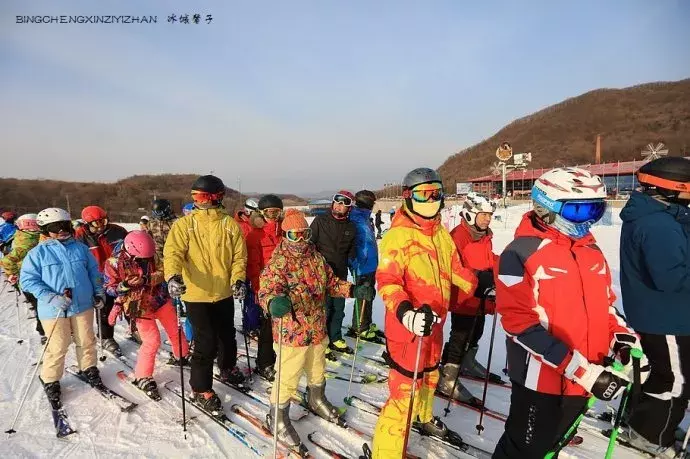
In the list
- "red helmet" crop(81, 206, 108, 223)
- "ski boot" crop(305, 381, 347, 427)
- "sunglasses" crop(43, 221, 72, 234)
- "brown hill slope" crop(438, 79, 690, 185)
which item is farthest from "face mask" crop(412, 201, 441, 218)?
"brown hill slope" crop(438, 79, 690, 185)

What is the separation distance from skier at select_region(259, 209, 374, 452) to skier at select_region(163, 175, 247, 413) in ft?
2.03

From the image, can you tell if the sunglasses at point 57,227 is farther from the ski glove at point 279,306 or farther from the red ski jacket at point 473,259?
the red ski jacket at point 473,259

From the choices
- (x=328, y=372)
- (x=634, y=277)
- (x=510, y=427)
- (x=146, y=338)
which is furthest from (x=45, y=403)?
(x=634, y=277)

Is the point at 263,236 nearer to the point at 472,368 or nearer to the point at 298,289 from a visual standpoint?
the point at 298,289

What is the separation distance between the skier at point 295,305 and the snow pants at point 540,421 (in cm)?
150

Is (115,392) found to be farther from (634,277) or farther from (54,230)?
(634,277)

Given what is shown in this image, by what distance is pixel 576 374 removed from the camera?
179 cm

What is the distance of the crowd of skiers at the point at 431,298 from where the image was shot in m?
1.94

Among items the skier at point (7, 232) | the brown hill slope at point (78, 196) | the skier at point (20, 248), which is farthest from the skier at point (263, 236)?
the brown hill slope at point (78, 196)

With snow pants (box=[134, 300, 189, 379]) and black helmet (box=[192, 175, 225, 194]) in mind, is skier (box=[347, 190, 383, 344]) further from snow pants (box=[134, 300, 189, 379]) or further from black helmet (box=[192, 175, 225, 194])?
snow pants (box=[134, 300, 189, 379])

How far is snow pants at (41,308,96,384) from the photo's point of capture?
3791 millimetres

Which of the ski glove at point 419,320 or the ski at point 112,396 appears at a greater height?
the ski glove at point 419,320

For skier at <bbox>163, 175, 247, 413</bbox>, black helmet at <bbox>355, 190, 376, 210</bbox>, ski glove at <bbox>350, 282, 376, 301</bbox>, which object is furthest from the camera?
black helmet at <bbox>355, 190, 376, 210</bbox>

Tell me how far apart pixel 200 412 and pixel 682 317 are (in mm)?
4018
